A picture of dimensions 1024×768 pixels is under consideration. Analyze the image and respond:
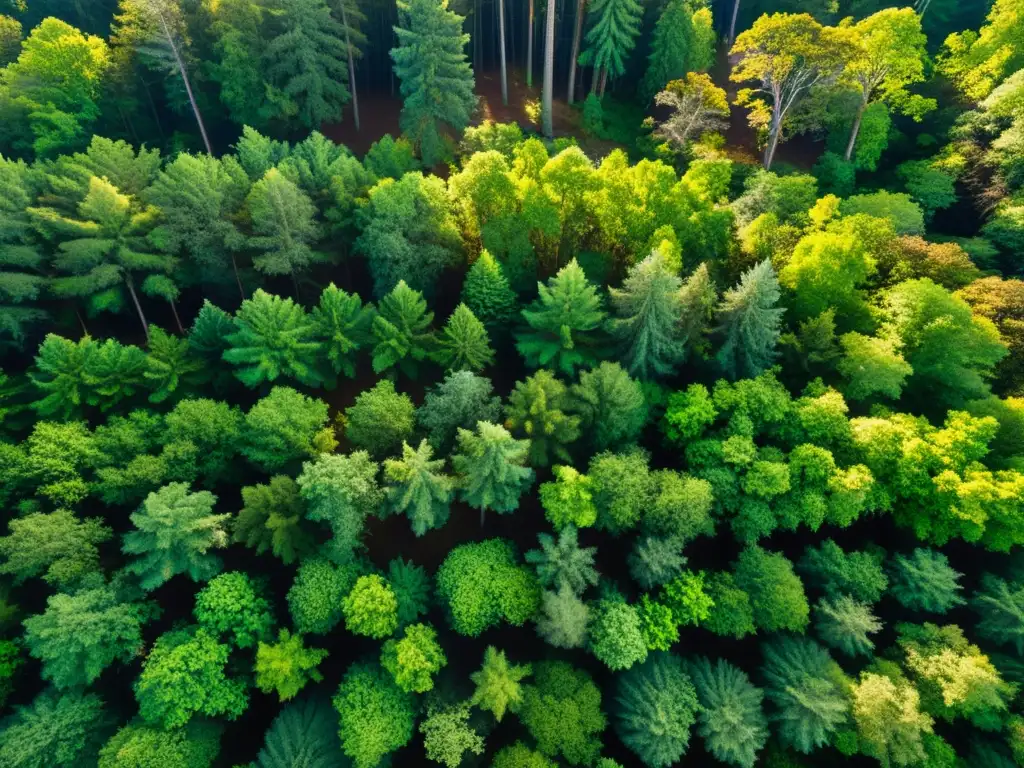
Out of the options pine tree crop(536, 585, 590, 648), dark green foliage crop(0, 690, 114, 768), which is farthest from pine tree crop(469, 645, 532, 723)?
dark green foliage crop(0, 690, 114, 768)

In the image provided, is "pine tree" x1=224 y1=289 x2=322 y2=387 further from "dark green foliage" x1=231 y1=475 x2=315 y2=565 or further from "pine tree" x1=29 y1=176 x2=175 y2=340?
"pine tree" x1=29 y1=176 x2=175 y2=340

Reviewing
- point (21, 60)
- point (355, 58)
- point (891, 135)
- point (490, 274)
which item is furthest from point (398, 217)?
point (891, 135)

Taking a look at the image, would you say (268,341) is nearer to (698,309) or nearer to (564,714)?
(698,309)

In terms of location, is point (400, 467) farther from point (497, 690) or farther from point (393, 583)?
point (497, 690)

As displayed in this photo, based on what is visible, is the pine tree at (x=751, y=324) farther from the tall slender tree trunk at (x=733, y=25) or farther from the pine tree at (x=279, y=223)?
the tall slender tree trunk at (x=733, y=25)

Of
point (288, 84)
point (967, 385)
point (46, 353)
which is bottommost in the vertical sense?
point (967, 385)

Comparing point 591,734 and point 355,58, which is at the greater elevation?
point 355,58
